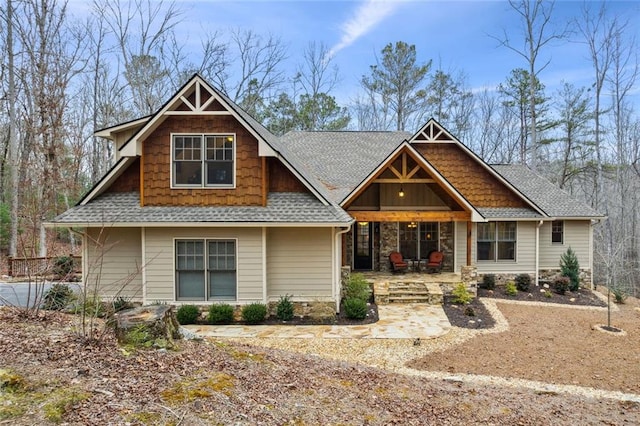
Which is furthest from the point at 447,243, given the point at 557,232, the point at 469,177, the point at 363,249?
the point at 557,232

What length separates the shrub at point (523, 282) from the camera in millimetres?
14078

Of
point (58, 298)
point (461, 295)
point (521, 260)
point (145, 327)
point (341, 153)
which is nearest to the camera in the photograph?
point (145, 327)

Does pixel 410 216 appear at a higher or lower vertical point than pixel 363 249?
higher

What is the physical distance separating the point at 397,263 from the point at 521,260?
17.1 ft

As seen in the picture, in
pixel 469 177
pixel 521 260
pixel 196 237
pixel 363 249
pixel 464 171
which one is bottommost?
pixel 521 260

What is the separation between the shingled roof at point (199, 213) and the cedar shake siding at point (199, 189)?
0.23 m

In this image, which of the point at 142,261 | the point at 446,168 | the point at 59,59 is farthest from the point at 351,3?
Result: the point at 59,59

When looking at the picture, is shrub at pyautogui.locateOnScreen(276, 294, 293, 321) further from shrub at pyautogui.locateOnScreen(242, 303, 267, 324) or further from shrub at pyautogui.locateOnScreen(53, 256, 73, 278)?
shrub at pyautogui.locateOnScreen(53, 256, 73, 278)

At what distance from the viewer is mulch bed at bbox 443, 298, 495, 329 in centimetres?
996

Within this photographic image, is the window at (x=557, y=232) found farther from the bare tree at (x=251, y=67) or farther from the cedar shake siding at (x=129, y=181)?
the bare tree at (x=251, y=67)

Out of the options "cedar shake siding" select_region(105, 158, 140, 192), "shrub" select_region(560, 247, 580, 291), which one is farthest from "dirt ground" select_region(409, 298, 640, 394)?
"cedar shake siding" select_region(105, 158, 140, 192)

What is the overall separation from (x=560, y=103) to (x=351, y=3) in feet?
55.0

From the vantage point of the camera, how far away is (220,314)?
9.84m

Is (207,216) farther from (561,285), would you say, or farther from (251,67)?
(251,67)
